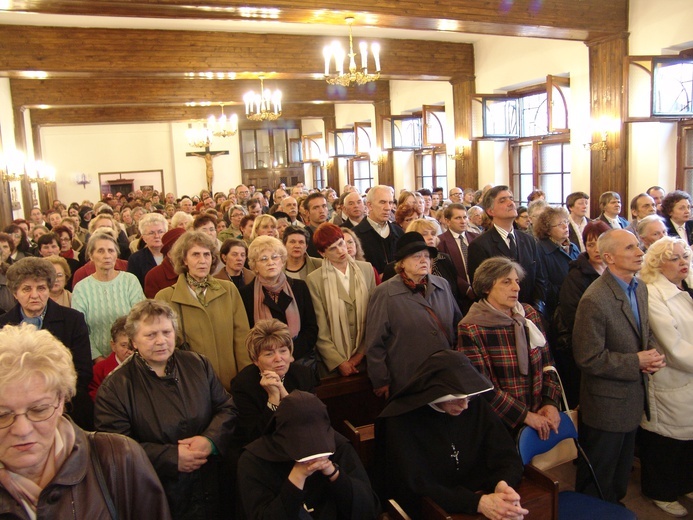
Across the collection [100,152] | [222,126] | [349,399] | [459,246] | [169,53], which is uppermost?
[169,53]

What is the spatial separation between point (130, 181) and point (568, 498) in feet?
70.0

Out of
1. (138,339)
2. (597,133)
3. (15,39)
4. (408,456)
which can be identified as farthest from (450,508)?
(15,39)

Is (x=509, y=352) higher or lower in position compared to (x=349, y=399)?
higher

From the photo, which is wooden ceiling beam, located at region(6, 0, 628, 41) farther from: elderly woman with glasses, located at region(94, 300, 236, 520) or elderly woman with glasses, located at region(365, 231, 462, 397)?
elderly woman with glasses, located at region(94, 300, 236, 520)

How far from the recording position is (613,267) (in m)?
3.19

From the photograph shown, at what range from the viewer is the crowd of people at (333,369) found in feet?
5.61

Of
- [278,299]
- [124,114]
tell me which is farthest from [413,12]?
[124,114]

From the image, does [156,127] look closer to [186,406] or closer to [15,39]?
[15,39]

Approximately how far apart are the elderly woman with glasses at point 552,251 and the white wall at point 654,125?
4.54 metres

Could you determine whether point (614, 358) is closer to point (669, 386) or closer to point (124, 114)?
point (669, 386)

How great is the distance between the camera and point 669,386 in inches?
127

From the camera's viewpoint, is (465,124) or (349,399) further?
(465,124)

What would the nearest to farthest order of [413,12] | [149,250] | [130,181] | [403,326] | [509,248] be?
1. [403,326]
2. [509,248]
3. [149,250]
4. [413,12]
5. [130,181]


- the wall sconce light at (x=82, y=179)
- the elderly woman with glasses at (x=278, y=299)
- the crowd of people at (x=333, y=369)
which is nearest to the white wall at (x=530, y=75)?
the crowd of people at (x=333, y=369)
